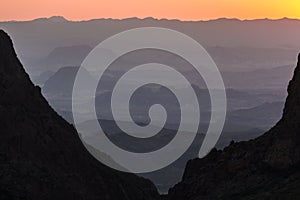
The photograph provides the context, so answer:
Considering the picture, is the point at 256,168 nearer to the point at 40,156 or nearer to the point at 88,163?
the point at 88,163

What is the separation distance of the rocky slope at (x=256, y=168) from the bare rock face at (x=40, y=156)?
55.2 feet

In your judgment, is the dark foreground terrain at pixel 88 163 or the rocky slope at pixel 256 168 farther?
the dark foreground terrain at pixel 88 163

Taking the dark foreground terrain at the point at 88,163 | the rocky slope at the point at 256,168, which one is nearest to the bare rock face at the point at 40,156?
the dark foreground terrain at the point at 88,163

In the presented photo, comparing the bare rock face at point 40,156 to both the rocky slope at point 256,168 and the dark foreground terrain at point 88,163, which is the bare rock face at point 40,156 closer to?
the dark foreground terrain at point 88,163

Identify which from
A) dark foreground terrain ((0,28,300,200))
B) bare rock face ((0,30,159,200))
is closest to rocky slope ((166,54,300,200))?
dark foreground terrain ((0,28,300,200))

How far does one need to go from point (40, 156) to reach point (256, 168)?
39064 mm

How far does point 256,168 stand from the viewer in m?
84.3

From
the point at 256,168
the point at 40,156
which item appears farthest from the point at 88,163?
the point at 256,168

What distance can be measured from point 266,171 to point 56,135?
44.8 m

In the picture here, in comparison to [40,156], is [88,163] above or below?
below

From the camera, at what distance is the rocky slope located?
254 feet

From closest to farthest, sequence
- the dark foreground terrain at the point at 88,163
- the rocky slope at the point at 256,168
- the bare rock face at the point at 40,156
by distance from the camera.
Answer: the rocky slope at the point at 256,168 < the dark foreground terrain at the point at 88,163 < the bare rock face at the point at 40,156

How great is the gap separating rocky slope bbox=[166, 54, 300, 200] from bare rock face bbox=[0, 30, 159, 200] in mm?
16836

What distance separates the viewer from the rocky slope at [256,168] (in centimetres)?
7738
